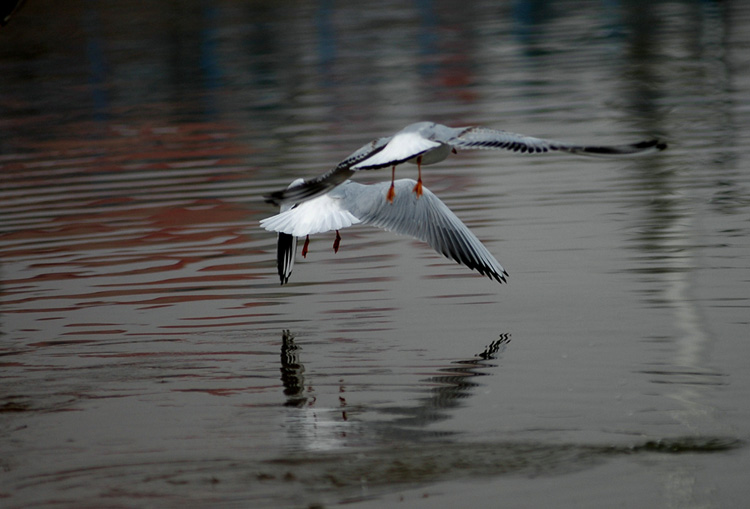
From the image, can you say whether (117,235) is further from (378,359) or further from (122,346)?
(378,359)

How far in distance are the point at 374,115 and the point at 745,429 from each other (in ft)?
41.6

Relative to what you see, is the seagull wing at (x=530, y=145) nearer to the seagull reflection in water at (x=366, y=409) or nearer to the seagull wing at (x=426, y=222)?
the seagull reflection in water at (x=366, y=409)

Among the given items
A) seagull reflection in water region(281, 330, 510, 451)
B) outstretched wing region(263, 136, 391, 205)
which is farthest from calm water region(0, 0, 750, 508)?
outstretched wing region(263, 136, 391, 205)

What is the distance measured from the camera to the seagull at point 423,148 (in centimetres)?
705

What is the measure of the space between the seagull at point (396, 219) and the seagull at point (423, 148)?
0.97 meters

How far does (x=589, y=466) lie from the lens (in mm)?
5777

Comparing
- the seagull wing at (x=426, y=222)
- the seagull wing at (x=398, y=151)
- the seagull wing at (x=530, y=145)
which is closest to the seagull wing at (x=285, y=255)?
the seagull wing at (x=426, y=222)

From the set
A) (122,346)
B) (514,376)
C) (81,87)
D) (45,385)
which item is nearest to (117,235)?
(122,346)

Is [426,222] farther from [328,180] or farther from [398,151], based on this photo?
[398,151]

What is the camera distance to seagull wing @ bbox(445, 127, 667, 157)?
6.84 m

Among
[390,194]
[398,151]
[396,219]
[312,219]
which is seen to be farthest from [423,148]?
[396,219]

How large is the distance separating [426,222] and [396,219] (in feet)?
0.70

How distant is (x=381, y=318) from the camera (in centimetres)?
842

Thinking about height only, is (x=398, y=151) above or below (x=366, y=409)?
above
